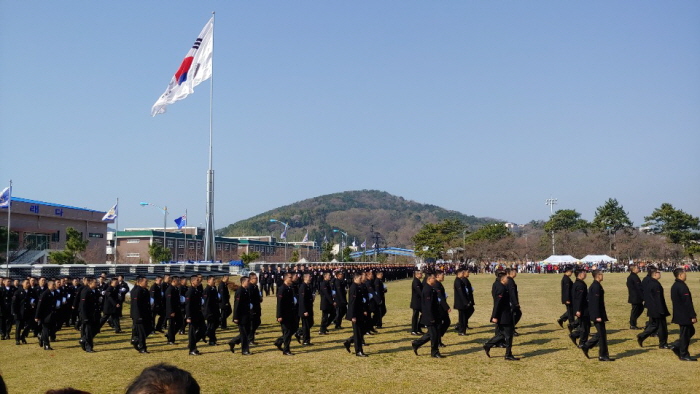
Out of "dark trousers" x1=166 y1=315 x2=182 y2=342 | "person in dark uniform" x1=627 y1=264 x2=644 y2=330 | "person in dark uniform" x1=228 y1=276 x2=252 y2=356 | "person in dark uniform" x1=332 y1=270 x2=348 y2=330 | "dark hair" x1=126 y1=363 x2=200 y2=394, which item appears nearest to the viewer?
"dark hair" x1=126 y1=363 x2=200 y2=394

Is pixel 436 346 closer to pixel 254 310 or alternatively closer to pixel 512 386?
pixel 512 386

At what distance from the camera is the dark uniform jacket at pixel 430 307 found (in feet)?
47.1

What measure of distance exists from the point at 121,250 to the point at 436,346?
83498mm

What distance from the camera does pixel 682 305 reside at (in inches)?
545

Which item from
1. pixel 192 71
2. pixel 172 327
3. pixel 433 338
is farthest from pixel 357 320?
pixel 192 71

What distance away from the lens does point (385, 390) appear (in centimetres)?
1125

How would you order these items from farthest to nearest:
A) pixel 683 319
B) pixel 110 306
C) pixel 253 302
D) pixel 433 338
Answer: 1. pixel 110 306
2. pixel 253 302
3. pixel 433 338
4. pixel 683 319

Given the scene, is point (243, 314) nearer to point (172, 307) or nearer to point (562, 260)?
point (172, 307)

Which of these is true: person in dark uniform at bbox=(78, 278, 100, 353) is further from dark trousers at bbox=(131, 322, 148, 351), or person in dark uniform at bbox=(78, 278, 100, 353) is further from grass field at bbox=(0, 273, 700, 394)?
dark trousers at bbox=(131, 322, 148, 351)

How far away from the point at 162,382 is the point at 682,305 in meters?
14.2

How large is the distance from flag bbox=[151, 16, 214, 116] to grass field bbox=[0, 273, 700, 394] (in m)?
22.7

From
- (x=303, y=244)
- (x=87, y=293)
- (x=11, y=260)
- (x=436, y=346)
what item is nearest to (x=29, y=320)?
(x=87, y=293)

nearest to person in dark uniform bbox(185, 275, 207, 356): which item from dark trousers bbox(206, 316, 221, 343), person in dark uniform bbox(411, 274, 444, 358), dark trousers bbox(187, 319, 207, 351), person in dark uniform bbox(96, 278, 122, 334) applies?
dark trousers bbox(187, 319, 207, 351)

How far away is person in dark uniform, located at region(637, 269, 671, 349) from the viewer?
48.7 feet
